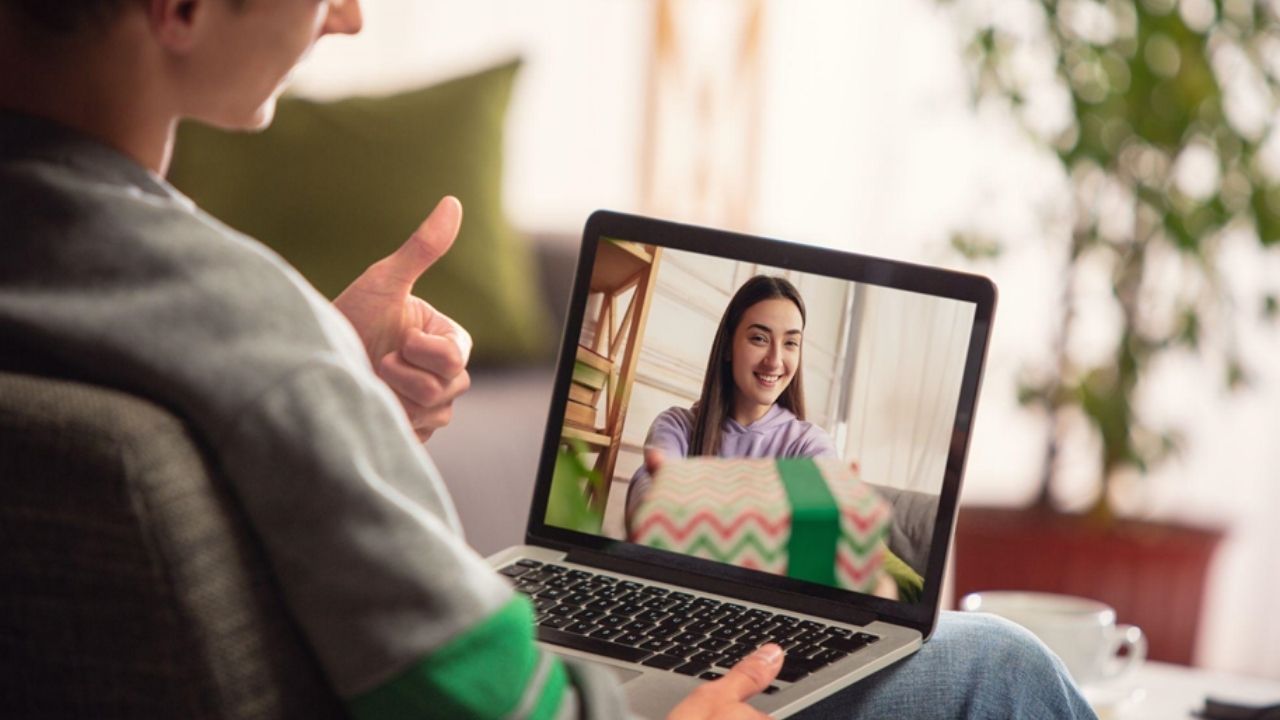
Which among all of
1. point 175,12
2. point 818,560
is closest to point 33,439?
point 175,12

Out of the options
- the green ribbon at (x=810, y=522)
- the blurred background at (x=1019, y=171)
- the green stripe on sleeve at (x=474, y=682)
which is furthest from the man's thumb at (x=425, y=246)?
the blurred background at (x=1019, y=171)

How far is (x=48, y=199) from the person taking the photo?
561 mm

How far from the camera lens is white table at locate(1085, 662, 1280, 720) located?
4.20 ft

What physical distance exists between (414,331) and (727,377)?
0.24 metres

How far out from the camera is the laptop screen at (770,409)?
999mm

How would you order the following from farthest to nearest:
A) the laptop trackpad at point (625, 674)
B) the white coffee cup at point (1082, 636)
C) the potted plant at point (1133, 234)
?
1. the potted plant at point (1133, 234)
2. the white coffee cup at point (1082, 636)
3. the laptop trackpad at point (625, 674)

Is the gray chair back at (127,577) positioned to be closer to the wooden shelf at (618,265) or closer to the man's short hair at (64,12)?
the man's short hair at (64,12)

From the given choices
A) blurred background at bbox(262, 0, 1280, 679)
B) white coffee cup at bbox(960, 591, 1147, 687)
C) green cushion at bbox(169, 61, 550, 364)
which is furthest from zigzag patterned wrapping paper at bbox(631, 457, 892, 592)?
green cushion at bbox(169, 61, 550, 364)

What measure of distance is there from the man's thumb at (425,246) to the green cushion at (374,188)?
4.32 feet

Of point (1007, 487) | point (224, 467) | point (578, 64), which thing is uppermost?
point (578, 64)

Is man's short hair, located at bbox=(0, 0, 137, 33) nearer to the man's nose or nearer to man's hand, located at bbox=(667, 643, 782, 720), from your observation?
the man's nose

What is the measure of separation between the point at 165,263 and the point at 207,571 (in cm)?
12

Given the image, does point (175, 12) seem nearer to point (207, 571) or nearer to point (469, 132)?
point (207, 571)

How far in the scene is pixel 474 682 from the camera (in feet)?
1.82
